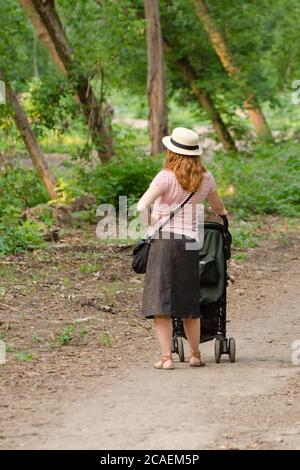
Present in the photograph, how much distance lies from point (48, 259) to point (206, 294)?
482cm

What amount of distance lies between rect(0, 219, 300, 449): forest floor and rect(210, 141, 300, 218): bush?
496cm

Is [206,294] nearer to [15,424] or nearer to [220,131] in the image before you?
[15,424]

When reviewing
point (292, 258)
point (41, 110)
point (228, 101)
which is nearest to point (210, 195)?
point (292, 258)

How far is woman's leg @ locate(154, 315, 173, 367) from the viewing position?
27.9ft

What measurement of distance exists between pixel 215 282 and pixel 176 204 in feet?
2.78

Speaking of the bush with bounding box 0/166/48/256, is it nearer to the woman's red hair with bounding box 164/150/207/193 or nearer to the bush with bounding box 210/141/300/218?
the bush with bounding box 210/141/300/218

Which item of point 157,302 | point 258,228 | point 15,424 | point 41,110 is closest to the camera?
point 15,424

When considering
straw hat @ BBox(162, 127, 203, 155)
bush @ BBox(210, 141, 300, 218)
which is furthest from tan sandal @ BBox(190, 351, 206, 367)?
bush @ BBox(210, 141, 300, 218)

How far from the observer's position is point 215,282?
880cm

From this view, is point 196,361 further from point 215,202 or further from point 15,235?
point 15,235

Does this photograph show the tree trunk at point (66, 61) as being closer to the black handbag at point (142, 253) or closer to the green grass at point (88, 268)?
the green grass at point (88, 268)

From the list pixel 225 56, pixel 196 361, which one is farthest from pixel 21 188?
pixel 225 56

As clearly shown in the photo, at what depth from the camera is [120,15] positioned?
1931cm

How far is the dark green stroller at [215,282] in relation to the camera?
8742 millimetres
